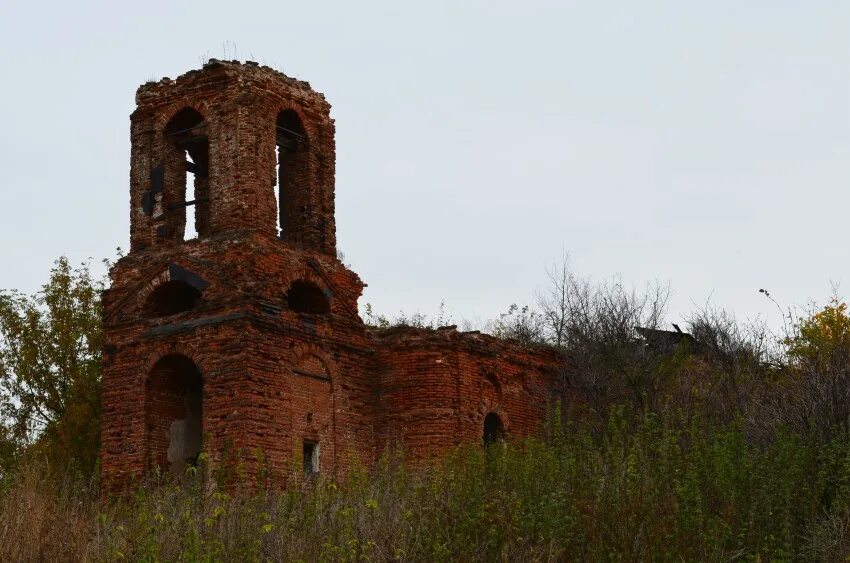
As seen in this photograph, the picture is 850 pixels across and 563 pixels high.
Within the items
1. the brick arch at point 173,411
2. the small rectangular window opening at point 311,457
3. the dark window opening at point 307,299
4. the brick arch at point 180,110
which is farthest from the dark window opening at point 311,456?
the brick arch at point 180,110

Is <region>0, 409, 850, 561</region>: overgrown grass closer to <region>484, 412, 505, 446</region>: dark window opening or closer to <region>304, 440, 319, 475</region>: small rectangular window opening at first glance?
<region>304, 440, 319, 475</region>: small rectangular window opening

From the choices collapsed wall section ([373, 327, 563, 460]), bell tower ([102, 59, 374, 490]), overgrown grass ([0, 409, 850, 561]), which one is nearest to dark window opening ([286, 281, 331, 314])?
bell tower ([102, 59, 374, 490])

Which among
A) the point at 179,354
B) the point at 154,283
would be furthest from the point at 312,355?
the point at 154,283

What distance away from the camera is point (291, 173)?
22.1 m

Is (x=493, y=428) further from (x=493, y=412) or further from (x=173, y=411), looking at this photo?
(x=173, y=411)

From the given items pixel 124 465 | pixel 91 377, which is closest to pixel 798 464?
pixel 124 465

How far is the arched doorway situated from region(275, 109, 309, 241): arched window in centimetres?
279

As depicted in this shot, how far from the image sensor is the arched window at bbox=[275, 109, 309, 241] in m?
21.8

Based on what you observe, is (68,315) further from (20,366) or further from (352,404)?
(352,404)

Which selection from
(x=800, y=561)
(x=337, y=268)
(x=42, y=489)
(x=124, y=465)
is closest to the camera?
(x=42, y=489)

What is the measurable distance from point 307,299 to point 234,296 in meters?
2.11

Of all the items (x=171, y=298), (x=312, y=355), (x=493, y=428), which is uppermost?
(x=171, y=298)

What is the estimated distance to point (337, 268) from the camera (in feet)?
70.5

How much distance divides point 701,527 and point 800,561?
3.49ft
